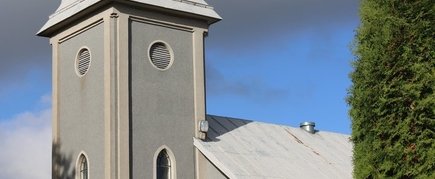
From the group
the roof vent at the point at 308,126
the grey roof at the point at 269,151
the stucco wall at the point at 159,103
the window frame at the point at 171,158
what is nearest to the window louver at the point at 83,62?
the stucco wall at the point at 159,103

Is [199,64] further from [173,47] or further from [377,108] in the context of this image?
[377,108]

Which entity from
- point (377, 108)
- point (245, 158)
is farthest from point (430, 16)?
point (245, 158)

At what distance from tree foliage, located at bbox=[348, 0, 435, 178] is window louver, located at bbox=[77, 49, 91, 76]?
420 inches

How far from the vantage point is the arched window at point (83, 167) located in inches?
976

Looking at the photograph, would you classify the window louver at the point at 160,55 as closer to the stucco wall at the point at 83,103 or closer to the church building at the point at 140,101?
the church building at the point at 140,101

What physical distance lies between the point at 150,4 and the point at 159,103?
2863 mm

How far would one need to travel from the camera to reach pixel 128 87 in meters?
24.0

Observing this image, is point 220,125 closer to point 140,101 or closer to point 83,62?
point 140,101

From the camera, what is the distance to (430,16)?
53.5ft

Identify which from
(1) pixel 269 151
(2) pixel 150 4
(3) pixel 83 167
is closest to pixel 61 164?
(3) pixel 83 167

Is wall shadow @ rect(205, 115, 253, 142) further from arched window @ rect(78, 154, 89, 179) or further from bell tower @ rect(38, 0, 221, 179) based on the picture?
arched window @ rect(78, 154, 89, 179)

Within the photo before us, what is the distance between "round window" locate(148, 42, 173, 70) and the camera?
25.0m

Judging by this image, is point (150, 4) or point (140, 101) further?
point (150, 4)

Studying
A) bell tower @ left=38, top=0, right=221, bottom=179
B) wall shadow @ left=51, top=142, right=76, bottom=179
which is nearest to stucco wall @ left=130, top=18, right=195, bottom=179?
bell tower @ left=38, top=0, right=221, bottom=179
